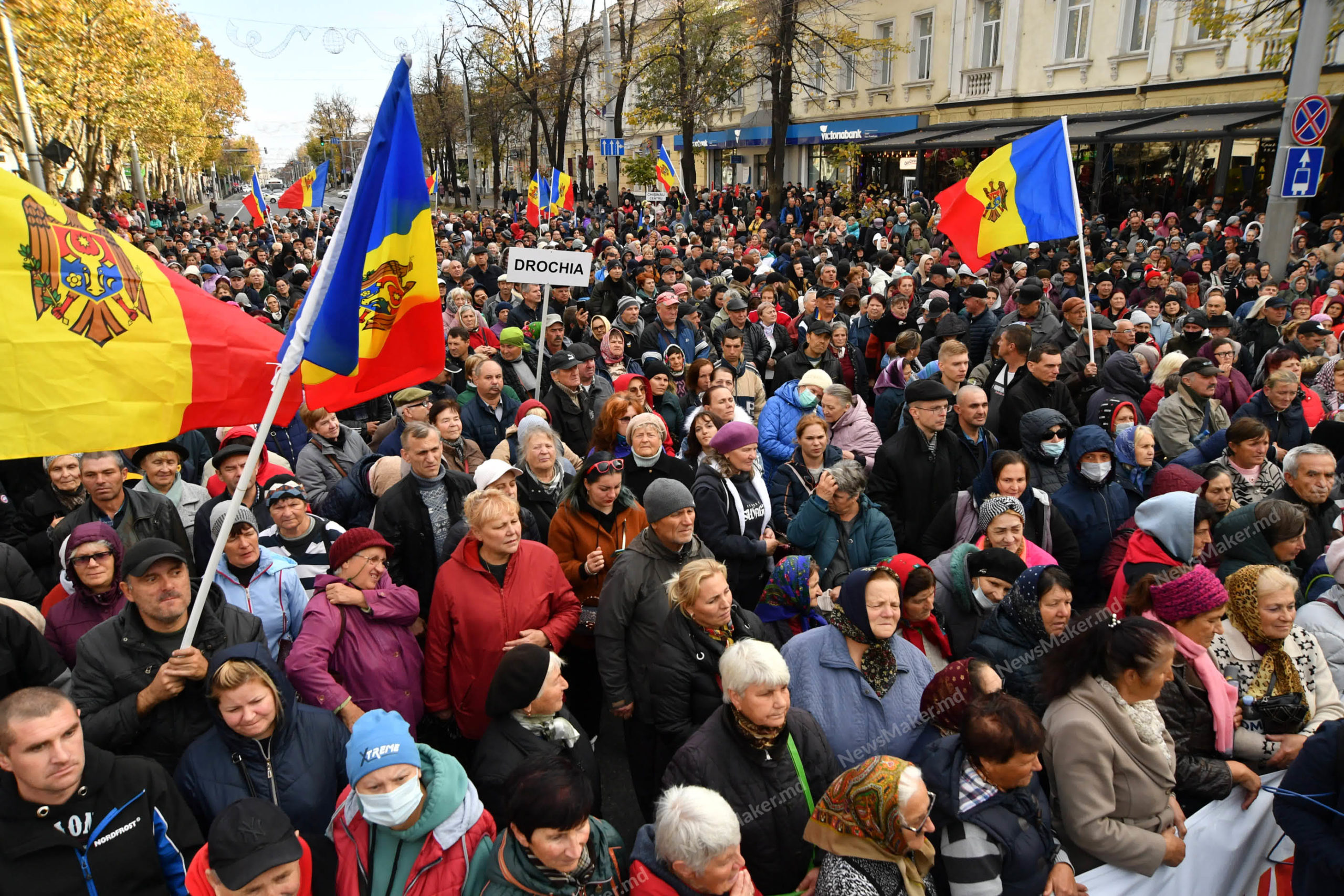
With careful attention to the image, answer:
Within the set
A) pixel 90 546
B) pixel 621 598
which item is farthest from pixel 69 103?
pixel 621 598

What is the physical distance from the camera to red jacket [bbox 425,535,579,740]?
3861 millimetres

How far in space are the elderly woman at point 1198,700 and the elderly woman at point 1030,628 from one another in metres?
0.34

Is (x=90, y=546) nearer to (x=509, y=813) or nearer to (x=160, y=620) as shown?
(x=160, y=620)

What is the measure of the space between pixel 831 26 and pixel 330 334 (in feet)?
111

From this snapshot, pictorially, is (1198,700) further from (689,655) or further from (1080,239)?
(1080,239)

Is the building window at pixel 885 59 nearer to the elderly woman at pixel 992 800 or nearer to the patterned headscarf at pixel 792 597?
the patterned headscarf at pixel 792 597

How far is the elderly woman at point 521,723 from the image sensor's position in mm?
3037

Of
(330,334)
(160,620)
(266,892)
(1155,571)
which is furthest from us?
(1155,571)

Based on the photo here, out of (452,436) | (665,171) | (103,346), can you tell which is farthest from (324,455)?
(665,171)

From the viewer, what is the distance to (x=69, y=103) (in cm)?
2006

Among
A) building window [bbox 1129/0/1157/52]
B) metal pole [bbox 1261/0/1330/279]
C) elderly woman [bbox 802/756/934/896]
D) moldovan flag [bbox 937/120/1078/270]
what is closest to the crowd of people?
elderly woman [bbox 802/756/934/896]

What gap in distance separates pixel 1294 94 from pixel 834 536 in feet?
38.9

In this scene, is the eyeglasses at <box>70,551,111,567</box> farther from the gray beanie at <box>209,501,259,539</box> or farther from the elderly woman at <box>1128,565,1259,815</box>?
the elderly woman at <box>1128,565,1259,815</box>

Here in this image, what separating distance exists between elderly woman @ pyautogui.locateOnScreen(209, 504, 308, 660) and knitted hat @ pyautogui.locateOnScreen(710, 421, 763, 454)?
2.23 meters
